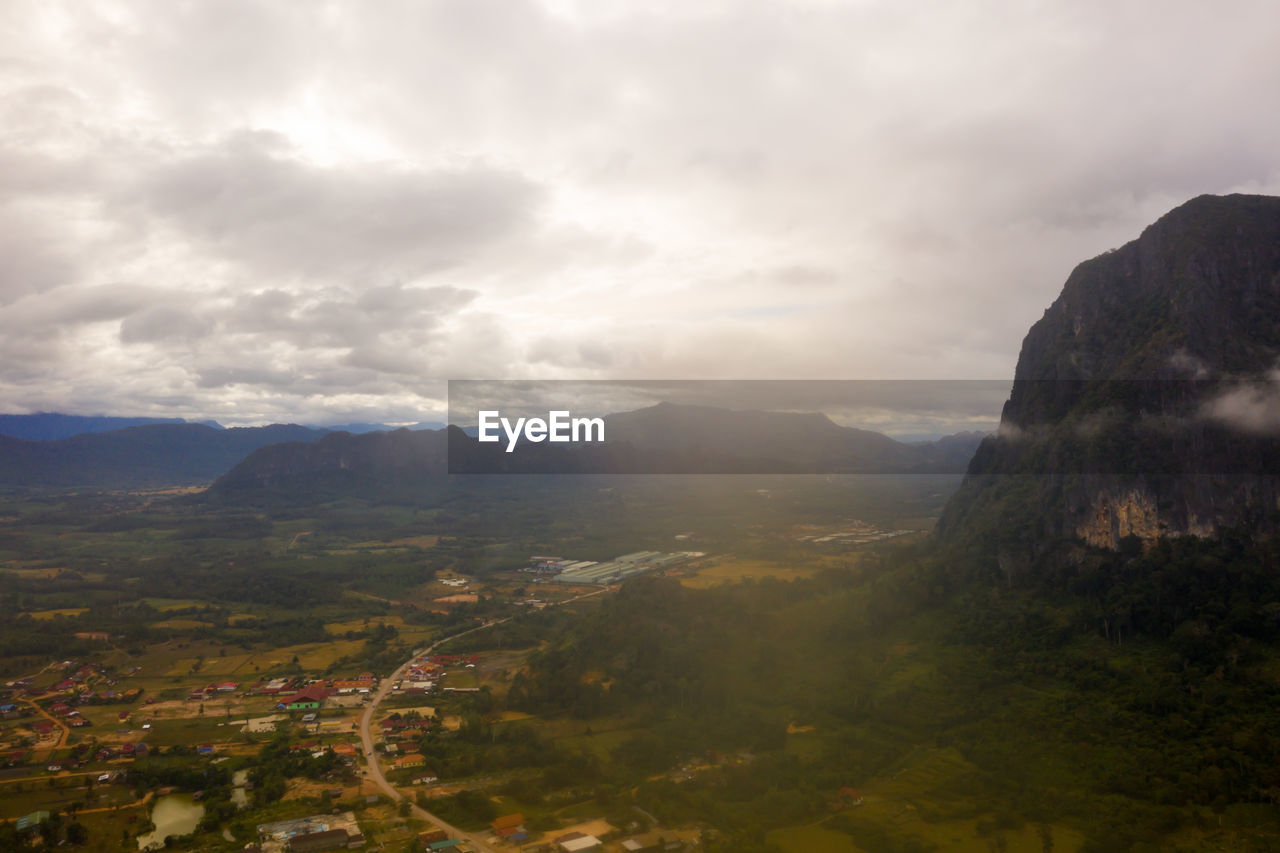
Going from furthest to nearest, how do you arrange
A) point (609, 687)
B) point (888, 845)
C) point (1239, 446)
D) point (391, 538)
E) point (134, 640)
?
point (391, 538) → point (134, 640) → point (609, 687) → point (1239, 446) → point (888, 845)

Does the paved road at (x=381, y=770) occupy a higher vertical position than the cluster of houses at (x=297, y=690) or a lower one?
higher

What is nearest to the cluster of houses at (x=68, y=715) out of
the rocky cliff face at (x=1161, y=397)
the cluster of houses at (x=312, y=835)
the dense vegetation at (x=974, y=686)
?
the cluster of houses at (x=312, y=835)

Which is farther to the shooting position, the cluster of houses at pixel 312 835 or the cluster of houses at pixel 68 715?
the cluster of houses at pixel 68 715

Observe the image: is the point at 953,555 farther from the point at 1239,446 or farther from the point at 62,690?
the point at 62,690

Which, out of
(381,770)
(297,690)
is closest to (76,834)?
(381,770)

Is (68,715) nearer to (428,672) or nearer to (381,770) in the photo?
(428,672)

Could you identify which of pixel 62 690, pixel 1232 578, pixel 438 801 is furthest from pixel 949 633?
pixel 62 690

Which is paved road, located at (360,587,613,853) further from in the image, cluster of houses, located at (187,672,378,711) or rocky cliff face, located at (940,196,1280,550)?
rocky cliff face, located at (940,196,1280,550)

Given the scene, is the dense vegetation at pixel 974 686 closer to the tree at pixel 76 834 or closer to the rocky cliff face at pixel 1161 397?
the rocky cliff face at pixel 1161 397
